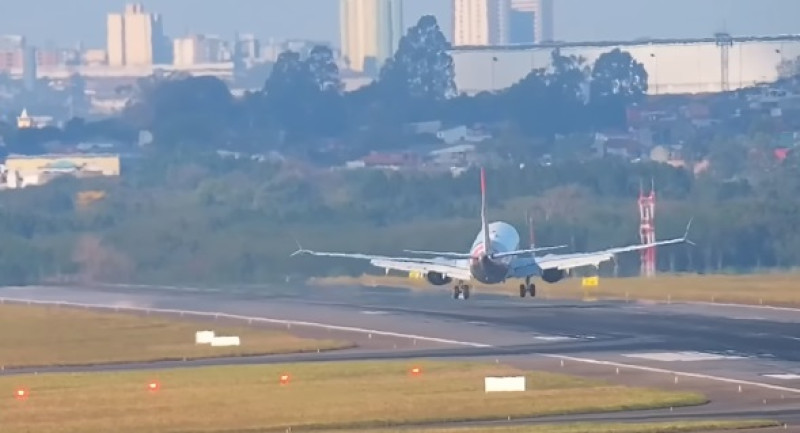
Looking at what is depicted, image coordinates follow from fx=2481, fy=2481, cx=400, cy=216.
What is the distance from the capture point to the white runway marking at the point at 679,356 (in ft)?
274

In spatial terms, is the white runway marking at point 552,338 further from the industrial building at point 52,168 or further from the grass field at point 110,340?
the industrial building at point 52,168

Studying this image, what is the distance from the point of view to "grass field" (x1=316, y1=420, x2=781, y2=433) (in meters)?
62.5

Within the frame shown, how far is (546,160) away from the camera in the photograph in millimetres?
193250

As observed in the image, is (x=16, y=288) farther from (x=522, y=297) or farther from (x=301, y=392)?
(x=301, y=392)

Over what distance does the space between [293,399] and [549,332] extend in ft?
84.4

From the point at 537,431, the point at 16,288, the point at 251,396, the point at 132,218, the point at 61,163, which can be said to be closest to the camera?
the point at 537,431

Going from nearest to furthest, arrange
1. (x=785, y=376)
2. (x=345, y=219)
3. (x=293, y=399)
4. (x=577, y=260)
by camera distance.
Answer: (x=293, y=399) < (x=785, y=376) < (x=577, y=260) < (x=345, y=219)

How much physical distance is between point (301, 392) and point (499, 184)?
9099 cm

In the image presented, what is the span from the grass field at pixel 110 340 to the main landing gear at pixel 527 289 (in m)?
18.2

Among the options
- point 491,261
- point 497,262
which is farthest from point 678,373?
point 497,262

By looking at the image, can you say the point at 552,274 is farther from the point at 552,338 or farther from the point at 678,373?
the point at 678,373

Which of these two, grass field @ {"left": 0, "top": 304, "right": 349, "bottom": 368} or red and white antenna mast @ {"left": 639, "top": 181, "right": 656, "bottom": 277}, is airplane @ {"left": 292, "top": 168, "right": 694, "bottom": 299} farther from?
red and white antenna mast @ {"left": 639, "top": 181, "right": 656, "bottom": 277}

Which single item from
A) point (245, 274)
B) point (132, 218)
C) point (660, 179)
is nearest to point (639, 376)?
point (245, 274)

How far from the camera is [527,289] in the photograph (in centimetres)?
11850
